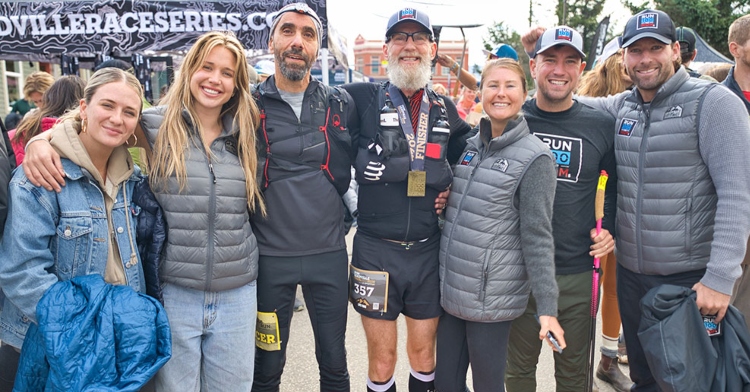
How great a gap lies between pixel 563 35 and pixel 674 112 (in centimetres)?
70

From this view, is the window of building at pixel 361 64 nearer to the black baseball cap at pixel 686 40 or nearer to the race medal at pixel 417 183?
the black baseball cap at pixel 686 40

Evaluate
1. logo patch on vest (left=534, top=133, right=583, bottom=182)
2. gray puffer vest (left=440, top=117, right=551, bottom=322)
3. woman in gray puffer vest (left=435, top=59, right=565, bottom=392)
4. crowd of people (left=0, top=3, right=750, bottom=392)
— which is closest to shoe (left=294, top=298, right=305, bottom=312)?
crowd of people (left=0, top=3, right=750, bottom=392)

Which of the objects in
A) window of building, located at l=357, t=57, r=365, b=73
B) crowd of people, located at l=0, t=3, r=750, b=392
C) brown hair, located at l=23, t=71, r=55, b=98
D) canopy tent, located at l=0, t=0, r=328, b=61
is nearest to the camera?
crowd of people, located at l=0, t=3, r=750, b=392

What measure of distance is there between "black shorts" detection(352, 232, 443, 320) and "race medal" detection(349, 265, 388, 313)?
0.10 ft

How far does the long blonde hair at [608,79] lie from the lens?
4.26 m

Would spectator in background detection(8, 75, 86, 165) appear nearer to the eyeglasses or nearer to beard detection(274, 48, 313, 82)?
beard detection(274, 48, 313, 82)

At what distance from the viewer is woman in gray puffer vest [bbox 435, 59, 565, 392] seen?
239cm

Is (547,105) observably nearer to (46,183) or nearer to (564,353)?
(564,353)

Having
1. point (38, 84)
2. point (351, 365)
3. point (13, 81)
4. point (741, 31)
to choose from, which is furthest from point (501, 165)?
point (13, 81)

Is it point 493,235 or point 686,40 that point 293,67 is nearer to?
point 493,235

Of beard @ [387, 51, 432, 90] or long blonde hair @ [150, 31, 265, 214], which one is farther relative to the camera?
beard @ [387, 51, 432, 90]

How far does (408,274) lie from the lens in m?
2.75

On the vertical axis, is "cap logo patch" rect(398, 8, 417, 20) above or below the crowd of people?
above

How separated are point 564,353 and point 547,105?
144 centimetres
